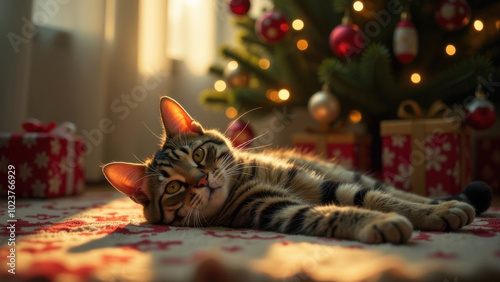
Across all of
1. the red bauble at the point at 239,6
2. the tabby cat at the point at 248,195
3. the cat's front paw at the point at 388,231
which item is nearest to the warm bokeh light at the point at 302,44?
the red bauble at the point at 239,6

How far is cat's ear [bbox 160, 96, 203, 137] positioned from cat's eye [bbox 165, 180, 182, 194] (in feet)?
0.63

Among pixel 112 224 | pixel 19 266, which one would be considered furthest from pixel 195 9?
pixel 19 266

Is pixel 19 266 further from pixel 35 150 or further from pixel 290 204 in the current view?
pixel 35 150

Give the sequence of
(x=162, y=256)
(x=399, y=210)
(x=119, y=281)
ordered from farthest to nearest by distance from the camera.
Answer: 1. (x=399, y=210)
2. (x=162, y=256)
3. (x=119, y=281)

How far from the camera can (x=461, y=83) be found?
1540 millimetres

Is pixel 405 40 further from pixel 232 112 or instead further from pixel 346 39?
pixel 232 112

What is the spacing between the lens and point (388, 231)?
2.24 feet

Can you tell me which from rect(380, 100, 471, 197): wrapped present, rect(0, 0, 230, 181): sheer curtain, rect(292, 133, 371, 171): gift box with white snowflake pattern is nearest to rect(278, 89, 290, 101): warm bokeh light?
→ rect(292, 133, 371, 171): gift box with white snowflake pattern

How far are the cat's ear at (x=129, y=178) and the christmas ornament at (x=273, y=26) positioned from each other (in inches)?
37.9

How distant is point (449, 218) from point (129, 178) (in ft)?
2.40

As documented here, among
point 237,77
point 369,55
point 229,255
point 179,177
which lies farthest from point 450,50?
point 229,255

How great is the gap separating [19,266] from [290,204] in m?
0.54

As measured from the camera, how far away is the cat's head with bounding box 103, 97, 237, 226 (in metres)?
0.94

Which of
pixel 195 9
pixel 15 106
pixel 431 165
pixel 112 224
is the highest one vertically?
pixel 195 9
